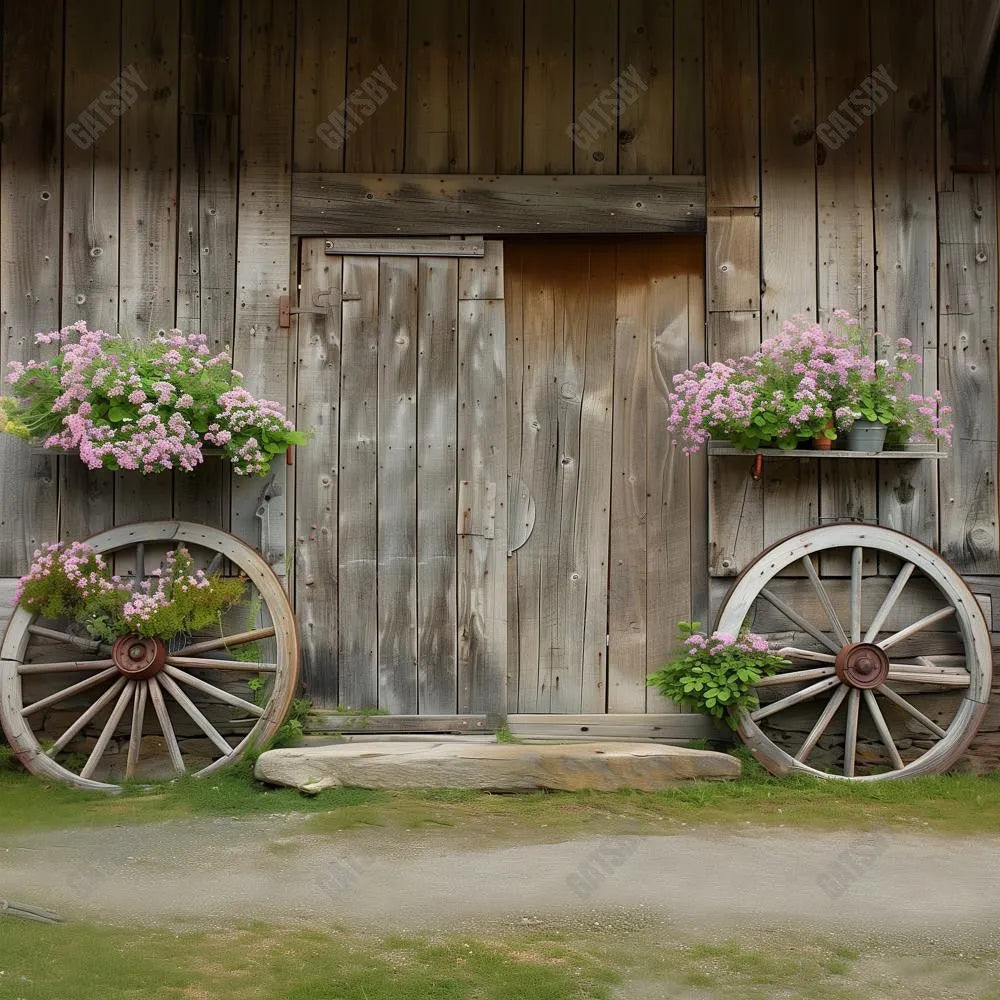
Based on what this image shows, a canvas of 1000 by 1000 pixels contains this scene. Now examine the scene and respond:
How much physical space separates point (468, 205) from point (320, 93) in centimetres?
88

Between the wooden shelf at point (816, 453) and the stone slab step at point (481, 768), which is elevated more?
the wooden shelf at point (816, 453)

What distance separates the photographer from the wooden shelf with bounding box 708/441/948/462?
503cm

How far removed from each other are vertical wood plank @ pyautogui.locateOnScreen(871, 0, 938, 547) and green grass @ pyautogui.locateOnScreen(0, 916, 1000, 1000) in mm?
2631

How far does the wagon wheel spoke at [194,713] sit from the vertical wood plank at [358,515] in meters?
0.59

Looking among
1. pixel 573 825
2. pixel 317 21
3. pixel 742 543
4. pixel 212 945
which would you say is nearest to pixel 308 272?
pixel 317 21

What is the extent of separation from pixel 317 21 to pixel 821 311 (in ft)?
9.03

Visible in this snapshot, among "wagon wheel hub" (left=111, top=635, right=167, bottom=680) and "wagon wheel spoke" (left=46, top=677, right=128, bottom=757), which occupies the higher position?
"wagon wheel hub" (left=111, top=635, right=167, bottom=680)

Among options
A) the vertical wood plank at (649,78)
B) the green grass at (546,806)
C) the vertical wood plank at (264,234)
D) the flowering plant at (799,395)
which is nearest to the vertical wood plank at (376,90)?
the vertical wood plank at (264,234)

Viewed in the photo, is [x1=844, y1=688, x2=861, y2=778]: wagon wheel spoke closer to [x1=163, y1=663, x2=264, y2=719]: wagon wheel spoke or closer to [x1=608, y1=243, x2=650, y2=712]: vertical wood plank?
[x1=608, y1=243, x2=650, y2=712]: vertical wood plank

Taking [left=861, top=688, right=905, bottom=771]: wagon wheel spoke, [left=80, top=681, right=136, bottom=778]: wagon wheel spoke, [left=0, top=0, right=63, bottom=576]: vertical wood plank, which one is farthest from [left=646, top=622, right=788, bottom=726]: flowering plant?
[left=0, top=0, right=63, bottom=576]: vertical wood plank

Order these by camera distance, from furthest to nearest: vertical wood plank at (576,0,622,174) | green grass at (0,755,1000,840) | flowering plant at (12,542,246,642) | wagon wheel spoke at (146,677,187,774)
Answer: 1. vertical wood plank at (576,0,622,174)
2. wagon wheel spoke at (146,677,187,774)
3. flowering plant at (12,542,246,642)
4. green grass at (0,755,1000,840)

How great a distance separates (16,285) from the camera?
17.5 ft

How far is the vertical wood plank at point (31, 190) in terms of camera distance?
17.4ft

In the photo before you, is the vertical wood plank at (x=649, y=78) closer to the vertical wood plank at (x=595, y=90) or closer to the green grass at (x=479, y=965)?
the vertical wood plank at (x=595, y=90)
